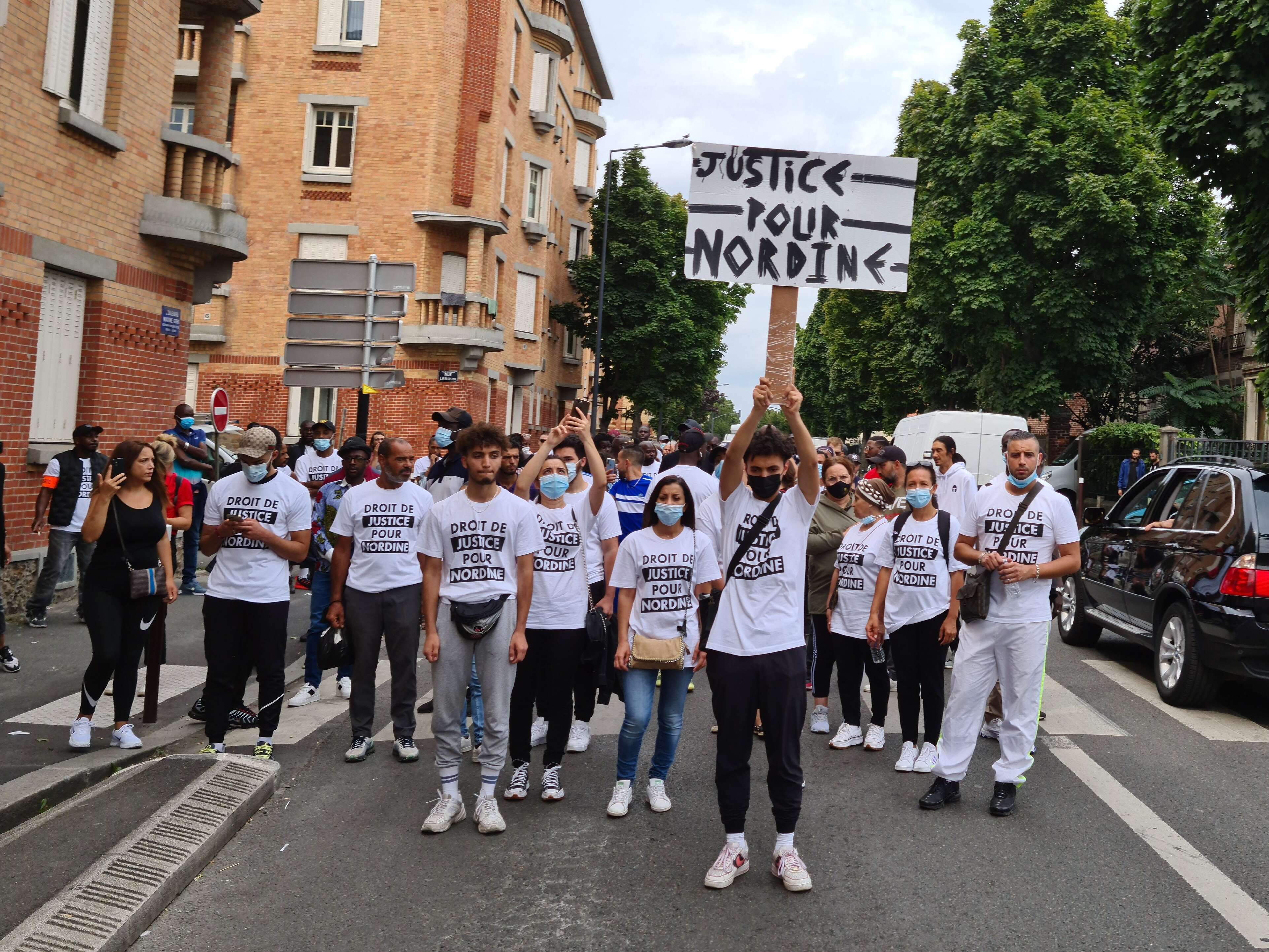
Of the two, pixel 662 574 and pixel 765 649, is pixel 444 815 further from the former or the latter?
pixel 765 649

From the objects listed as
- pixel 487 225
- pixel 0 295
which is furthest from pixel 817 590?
pixel 487 225

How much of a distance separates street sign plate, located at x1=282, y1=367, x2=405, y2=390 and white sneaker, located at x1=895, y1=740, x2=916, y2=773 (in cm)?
789

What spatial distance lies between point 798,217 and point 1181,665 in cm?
517

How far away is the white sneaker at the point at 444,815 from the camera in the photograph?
5371 mm

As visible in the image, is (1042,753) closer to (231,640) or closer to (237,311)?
(231,640)

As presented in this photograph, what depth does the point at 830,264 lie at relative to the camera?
559cm

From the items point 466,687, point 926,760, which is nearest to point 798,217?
point 466,687

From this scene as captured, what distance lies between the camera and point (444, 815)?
214 inches

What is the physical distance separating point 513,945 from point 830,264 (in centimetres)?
339

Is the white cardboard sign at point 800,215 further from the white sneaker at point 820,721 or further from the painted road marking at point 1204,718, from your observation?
the painted road marking at point 1204,718

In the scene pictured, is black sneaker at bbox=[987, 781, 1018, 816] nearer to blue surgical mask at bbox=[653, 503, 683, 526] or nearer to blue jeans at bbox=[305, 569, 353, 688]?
blue surgical mask at bbox=[653, 503, 683, 526]

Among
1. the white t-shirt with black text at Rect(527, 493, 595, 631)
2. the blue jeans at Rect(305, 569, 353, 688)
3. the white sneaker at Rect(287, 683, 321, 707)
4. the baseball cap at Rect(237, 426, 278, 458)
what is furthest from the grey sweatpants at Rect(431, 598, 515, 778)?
the white sneaker at Rect(287, 683, 321, 707)

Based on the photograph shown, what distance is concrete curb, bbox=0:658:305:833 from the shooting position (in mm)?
5551

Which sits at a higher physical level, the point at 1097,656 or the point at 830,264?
the point at 830,264
